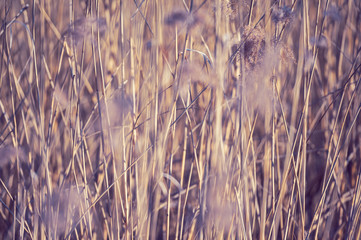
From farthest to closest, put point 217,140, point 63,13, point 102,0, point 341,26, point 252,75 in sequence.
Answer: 1. point 341,26
2. point 63,13
3. point 102,0
4. point 217,140
5. point 252,75

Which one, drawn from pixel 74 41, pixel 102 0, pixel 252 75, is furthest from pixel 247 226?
pixel 102 0

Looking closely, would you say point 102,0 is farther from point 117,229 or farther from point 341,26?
point 341,26

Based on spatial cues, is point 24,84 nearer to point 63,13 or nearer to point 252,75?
point 63,13

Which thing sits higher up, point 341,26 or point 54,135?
point 341,26

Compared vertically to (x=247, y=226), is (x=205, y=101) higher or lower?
higher

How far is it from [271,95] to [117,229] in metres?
0.44

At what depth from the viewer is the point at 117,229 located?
684 mm

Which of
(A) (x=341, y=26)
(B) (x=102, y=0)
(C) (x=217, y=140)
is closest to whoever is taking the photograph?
(C) (x=217, y=140)

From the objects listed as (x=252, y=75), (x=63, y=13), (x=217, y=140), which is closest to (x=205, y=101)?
(x=217, y=140)

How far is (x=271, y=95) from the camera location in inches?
26.7

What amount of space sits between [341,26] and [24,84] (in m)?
1.18

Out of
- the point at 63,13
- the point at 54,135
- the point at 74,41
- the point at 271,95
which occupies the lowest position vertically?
the point at 54,135

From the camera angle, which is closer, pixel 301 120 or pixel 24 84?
pixel 301 120

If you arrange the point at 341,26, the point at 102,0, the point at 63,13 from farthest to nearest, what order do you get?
the point at 341,26, the point at 63,13, the point at 102,0
